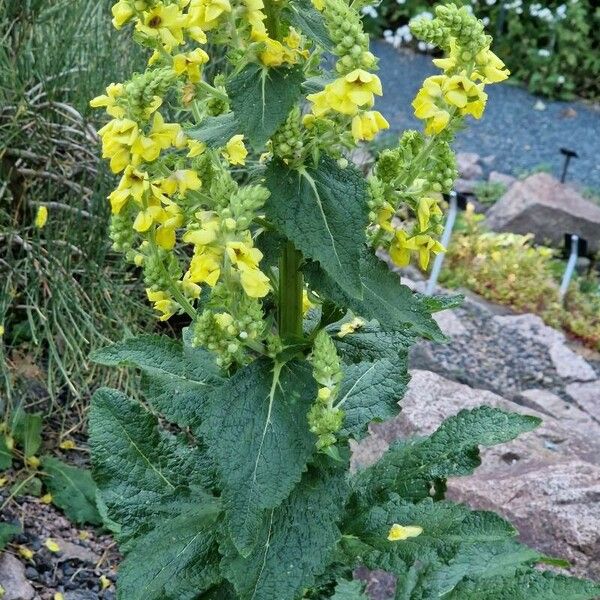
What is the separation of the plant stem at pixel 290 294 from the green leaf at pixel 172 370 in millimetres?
160

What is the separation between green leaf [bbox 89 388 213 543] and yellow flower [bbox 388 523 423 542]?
35cm

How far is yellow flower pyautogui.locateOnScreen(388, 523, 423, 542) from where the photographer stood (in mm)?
1595

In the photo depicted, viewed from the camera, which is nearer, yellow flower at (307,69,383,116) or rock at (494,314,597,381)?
yellow flower at (307,69,383,116)

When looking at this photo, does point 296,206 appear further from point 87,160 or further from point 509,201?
point 509,201

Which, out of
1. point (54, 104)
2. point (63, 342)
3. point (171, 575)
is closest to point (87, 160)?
point (54, 104)

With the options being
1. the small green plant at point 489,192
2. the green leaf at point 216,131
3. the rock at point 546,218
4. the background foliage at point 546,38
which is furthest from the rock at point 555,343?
the background foliage at point 546,38

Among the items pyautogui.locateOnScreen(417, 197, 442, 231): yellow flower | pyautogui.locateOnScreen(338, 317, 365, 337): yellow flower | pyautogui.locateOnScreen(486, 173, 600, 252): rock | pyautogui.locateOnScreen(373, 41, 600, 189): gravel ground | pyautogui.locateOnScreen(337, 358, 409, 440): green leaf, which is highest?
pyautogui.locateOnScreen(417, 197, 442, 231): yellow flower

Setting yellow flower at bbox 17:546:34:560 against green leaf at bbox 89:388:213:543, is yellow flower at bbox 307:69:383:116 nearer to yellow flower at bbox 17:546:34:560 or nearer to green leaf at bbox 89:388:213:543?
green leaf at bbox 89:388:213:543

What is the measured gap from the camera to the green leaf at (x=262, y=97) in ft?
4.05

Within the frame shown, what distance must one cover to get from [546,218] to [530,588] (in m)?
4.53

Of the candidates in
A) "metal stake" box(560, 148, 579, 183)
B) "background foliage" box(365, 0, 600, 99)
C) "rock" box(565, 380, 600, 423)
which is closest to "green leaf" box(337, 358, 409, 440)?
"rock" box(565, 380, 600, 423)

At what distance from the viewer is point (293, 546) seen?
1484mm

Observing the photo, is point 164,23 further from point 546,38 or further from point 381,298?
point 546,38

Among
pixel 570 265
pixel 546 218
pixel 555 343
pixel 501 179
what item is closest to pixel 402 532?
pixel 555 343
